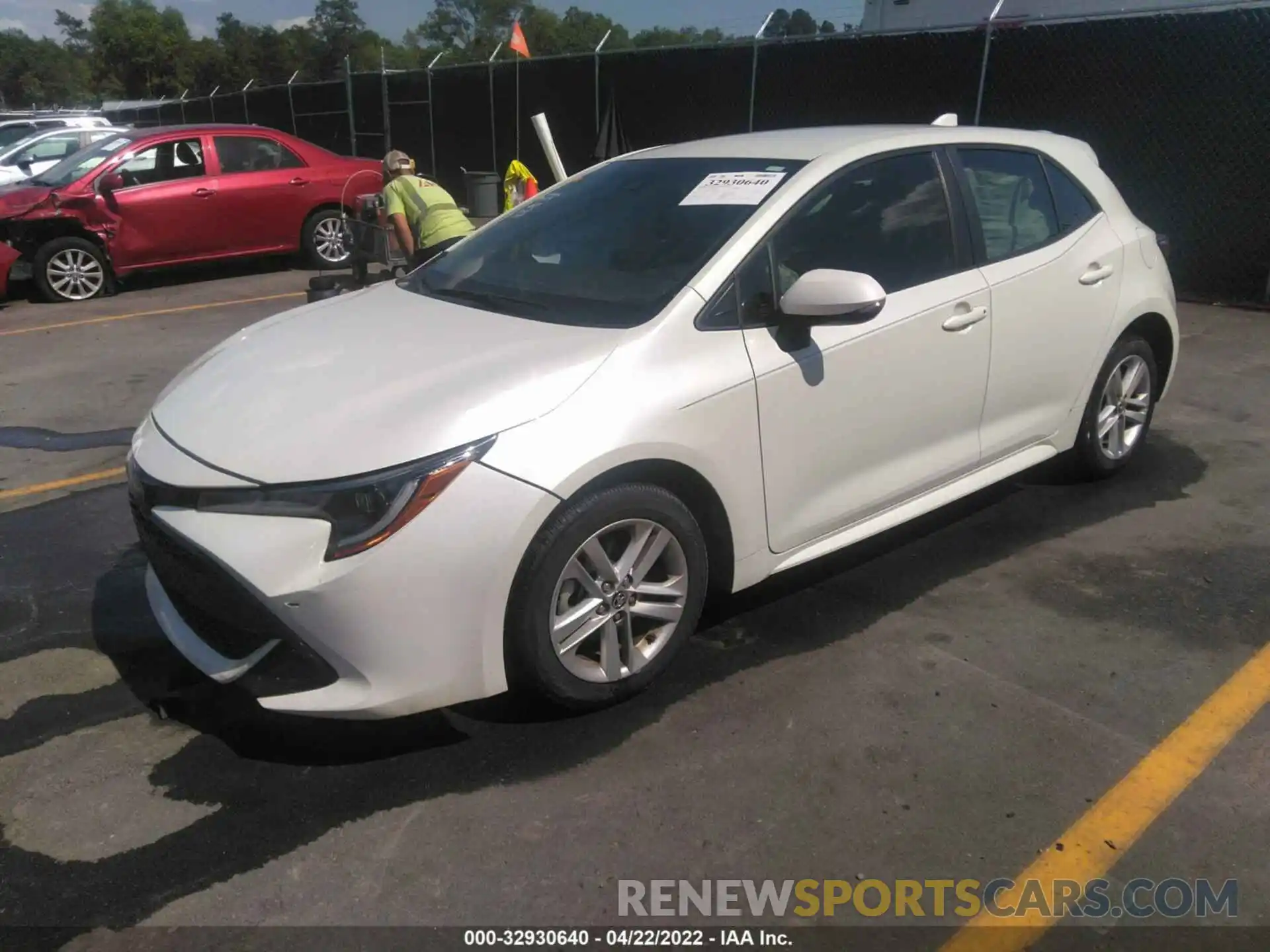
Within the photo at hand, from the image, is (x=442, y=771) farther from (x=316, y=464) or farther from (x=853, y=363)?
(x=853, y=363)

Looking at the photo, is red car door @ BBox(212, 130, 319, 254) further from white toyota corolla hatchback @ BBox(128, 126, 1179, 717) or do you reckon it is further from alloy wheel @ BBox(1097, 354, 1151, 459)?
alloy wheel @ BBox(1097, 354, 1151, 459)

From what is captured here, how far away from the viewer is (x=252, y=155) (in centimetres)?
1143

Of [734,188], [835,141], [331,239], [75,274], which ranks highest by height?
[835,141]

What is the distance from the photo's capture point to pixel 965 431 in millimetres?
4027

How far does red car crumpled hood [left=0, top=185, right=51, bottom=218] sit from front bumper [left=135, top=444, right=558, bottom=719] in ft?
29.1

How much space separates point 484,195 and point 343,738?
11.6m

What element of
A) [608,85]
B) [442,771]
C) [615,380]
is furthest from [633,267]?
[608,85]

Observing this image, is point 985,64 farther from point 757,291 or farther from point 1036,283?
point 757,291

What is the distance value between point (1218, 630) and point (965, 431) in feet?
3.59

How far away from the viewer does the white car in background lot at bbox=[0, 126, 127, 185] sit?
14.4 metres

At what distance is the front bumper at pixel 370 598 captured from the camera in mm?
2676

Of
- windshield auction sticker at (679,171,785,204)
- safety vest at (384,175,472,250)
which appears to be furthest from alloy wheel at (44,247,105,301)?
windshield auction sticker at (679,171,785,204)

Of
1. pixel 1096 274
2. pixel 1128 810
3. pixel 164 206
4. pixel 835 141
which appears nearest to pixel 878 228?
pixel 835 141

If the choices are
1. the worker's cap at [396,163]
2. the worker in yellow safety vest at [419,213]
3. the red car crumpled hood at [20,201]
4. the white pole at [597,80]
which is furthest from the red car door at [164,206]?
the white pole at [597,80]
